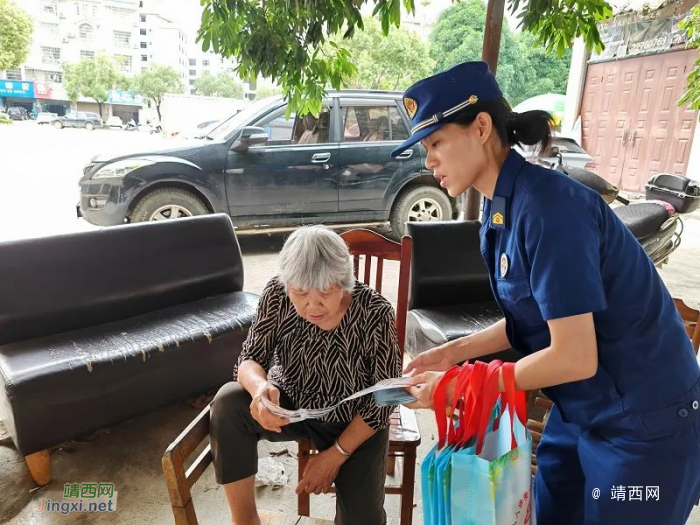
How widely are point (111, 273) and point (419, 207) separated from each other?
11.2ft

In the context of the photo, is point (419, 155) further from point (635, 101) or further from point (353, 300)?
point (635, 101)

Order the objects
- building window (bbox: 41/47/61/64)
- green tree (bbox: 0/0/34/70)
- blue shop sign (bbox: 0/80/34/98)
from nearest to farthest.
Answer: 1. green tree (bbox: 0/0/34/70)
2. building window (bbox: 41/47/61/64)
3. blue shop sign (bbox: 0/80/34/98)

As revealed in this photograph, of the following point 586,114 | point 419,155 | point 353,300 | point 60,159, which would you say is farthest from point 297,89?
point 60,159

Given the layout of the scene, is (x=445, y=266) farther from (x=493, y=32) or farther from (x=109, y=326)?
(x=109, y=326)

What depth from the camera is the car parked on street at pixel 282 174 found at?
14.1 feet

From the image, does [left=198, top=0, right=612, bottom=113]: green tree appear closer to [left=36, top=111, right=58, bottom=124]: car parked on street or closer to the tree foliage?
the tree foliage

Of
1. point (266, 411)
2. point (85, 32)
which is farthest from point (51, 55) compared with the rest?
point (266, 411)

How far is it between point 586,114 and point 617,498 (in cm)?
1139

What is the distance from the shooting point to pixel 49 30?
2562 centimetres

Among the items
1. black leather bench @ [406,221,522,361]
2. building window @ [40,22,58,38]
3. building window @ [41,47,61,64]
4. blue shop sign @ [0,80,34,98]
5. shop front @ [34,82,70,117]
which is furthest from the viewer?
shop front @ [34,82,70,117]

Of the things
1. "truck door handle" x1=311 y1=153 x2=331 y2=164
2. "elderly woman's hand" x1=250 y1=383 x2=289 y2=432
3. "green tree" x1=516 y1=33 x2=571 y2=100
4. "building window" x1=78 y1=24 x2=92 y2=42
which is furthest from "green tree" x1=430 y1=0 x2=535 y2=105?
"building window" x1=78 y1=24 x2=92 y2=42

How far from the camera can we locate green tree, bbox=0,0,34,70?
10766 mm

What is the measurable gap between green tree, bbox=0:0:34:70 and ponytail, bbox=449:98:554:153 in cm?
1336

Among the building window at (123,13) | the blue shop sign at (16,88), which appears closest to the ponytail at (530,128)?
the building window at (123,13)
